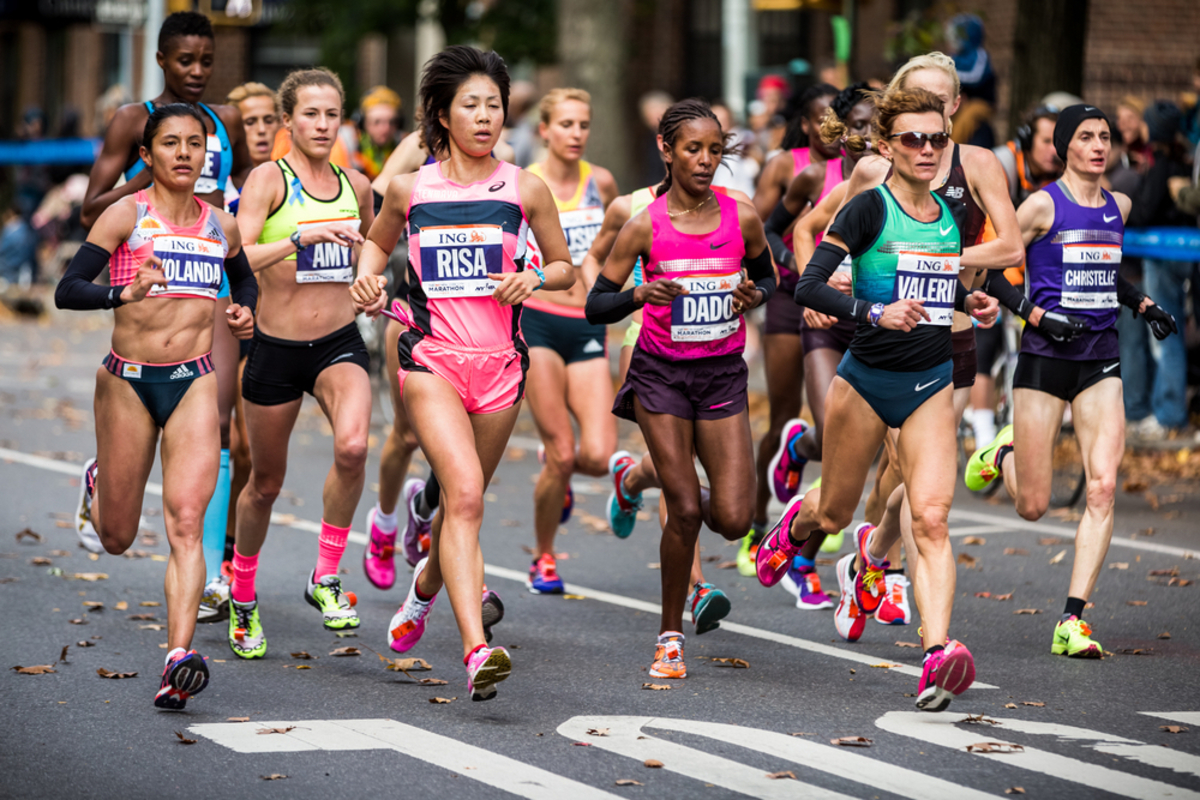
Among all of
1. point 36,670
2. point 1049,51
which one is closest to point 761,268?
point 36,670

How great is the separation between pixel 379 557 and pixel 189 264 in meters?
2.38

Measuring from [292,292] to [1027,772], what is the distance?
3.67m

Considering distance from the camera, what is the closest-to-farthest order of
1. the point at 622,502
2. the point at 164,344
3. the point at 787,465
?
1. the point at 164,344
2. the point at 622,502
3. the point at 787,465

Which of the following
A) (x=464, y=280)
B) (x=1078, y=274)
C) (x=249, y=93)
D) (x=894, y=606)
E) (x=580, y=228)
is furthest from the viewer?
(x=249, y=93)

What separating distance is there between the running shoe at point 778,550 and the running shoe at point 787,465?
152cm

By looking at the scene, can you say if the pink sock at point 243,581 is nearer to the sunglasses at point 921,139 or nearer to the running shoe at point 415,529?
the running shoe at point 415,529

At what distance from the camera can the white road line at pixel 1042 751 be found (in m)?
5.19

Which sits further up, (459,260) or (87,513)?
(459,260)

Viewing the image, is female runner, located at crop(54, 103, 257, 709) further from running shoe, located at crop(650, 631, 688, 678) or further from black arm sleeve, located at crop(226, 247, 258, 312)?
running shoe, located at crop(650, 631, 688, 678)

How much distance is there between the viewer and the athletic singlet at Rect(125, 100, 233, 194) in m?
7.88

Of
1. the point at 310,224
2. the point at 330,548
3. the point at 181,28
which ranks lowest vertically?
the point at 330,548

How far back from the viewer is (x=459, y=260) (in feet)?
21.2

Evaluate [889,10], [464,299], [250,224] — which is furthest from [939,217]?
[889,10]

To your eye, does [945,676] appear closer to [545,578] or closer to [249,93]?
[545,578]
